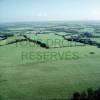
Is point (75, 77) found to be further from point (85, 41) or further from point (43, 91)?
point (85, 41)

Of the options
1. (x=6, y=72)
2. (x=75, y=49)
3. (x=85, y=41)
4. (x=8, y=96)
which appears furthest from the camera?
(x=85, y=41)

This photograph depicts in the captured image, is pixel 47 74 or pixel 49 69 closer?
pixel 47 74

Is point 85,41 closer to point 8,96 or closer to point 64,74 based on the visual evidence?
point 64,74

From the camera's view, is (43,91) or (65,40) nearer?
(43,91)

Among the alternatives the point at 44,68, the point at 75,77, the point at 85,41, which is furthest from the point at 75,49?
the point at 75,77

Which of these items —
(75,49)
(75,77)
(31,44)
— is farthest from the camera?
(31,44)

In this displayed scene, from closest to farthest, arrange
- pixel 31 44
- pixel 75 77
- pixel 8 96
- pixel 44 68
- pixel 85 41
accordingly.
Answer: pixel 8 96 < pixel 75 77 < pixel 44 68 < pixel 31 44 < pixel 85 41

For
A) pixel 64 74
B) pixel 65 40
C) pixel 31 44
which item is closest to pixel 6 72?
pixel 64 74

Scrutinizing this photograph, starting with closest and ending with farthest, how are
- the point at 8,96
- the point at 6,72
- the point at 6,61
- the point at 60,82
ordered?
the point at 8,96
the point at 60,82
the point at 6,72
the point at 6,61

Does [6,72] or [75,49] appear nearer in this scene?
[6,72]
